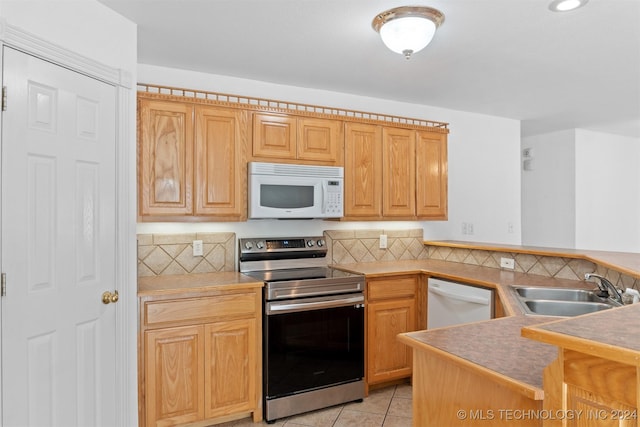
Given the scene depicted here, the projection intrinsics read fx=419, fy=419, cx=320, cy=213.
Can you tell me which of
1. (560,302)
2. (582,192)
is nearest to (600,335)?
(560,302)

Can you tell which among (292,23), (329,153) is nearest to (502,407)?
(292,23)

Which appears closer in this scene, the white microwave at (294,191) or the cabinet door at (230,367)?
the cabinet door at (230,367)

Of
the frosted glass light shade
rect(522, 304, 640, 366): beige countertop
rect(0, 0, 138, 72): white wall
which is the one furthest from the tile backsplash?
the frosted glass light shade

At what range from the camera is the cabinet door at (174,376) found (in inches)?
93.6

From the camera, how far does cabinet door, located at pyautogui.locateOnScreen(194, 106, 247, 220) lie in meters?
2.79

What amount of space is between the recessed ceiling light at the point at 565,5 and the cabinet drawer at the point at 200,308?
7.57 ft

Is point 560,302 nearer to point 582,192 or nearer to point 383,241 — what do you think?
point 383,241

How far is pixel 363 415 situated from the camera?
2816mm

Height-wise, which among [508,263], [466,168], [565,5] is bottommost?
[508,263]

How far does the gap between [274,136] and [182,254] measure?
108 centimetres

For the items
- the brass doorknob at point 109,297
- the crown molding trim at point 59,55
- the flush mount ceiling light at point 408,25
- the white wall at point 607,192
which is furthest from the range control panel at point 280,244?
the white wall at point 607,192

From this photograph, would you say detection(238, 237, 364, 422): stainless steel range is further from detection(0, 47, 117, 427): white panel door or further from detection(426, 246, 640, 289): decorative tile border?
detection(426, 246, 640, 289): decorative tile border

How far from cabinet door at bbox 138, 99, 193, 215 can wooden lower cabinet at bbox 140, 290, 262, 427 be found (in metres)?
0.63

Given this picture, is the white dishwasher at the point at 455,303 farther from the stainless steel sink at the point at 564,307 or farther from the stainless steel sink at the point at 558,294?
the stainless steel sink at the point at 564,307
